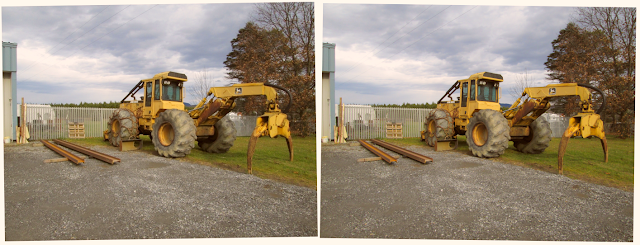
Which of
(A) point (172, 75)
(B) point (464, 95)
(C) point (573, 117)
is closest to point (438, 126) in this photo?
(B) point (464, 95)

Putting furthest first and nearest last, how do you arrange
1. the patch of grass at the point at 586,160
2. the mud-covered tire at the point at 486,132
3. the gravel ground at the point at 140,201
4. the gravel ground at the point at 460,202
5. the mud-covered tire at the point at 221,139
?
1. the mud-covered tire at the point at 221,139
2. the mud-covered tire at the point at 486,132
3. the patch of grass at the point at 586,160
4. the gravel ground at the point at 460,202
5. the gravel ground at the point at 140,201

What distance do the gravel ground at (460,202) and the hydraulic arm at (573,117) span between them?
48cm

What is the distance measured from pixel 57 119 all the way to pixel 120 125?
0.68 m

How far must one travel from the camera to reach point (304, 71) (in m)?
4.17

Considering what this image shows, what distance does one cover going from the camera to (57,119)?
163 inches

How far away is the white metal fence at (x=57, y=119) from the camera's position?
4.15 metres

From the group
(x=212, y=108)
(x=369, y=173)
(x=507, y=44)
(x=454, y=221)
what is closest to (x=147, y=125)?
(x=212, y=108)

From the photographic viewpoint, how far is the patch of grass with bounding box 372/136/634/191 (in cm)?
411

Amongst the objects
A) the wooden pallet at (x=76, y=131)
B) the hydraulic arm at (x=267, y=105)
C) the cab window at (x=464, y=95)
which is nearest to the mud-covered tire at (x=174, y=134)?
the hydraulic arm at (x=267, y=105)

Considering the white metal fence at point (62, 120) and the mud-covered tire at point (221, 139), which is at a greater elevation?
the white metal fence at point (62, 120)

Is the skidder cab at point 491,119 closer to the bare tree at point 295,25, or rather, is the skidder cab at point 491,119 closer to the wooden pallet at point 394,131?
the wooden pallet at point 394,131

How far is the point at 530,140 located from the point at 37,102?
6.22 m

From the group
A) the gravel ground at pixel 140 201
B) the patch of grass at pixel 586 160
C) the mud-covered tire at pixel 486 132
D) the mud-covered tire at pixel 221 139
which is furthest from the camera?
the mud-covered tire at pixel 221 139

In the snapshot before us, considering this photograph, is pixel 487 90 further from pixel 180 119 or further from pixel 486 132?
pixel 180 119
